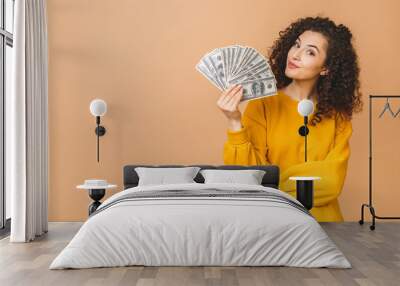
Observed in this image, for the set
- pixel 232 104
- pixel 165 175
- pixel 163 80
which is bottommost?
pixel 165 175

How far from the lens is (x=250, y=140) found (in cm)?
723

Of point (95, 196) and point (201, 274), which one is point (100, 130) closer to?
point (95, 196)

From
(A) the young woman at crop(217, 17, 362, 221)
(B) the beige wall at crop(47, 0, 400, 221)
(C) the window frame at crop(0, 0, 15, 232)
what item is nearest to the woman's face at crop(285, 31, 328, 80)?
(A) the young woman at crop(217, 17, 362, 221)

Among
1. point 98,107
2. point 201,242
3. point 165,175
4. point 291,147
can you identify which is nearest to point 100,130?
point 98,107

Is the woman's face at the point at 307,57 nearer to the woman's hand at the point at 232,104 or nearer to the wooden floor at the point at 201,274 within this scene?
the woman's hand at the point at 232,104

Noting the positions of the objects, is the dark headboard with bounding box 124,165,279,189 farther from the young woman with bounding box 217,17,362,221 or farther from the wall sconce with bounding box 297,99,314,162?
the wall sconce with bounding box 297,99,314,162

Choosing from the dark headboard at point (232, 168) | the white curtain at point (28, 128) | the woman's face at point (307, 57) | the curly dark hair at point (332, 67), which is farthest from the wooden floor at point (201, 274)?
the woman's face at point (307, 57)

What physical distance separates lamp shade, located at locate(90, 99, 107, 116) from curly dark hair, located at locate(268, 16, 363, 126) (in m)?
2.18

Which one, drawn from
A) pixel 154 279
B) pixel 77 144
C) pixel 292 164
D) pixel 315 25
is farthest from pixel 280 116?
pixel 154 279

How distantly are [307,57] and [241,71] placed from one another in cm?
91

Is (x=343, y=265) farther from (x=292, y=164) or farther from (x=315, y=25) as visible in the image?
(x=315, y=25)

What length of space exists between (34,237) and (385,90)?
4.57 meters

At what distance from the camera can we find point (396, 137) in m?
7.28

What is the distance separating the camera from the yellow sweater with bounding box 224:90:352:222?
716 centimetres
